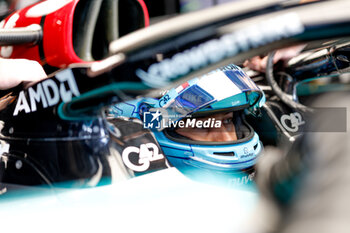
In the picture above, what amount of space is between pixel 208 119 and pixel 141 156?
209 mm

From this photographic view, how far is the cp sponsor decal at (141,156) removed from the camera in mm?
662

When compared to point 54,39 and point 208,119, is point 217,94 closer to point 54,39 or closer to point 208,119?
point 208,119

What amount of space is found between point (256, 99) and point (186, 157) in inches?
9.8

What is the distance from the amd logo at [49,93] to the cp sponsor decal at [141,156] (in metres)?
0.18

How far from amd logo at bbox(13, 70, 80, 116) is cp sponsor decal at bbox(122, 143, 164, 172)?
7.2 inches

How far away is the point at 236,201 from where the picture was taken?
1.50ft

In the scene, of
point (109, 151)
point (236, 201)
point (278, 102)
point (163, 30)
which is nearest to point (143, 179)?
point (109, 151)

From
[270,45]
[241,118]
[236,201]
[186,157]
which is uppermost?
[270,45]

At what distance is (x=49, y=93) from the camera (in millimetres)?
521

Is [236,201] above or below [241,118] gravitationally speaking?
above

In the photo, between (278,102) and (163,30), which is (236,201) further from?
(278,102)

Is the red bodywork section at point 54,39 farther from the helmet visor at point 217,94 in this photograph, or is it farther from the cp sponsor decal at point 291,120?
the cp sponsor decal at point 291,120

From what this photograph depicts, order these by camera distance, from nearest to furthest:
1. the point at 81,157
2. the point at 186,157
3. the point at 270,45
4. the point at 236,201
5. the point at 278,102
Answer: the point at 270,45 → the point at 236,201 → the point at 81,157 → the point at 278,102 → the point at 186,157

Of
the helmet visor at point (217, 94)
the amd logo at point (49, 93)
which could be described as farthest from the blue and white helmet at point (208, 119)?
the amd logo at point (49, 93)
